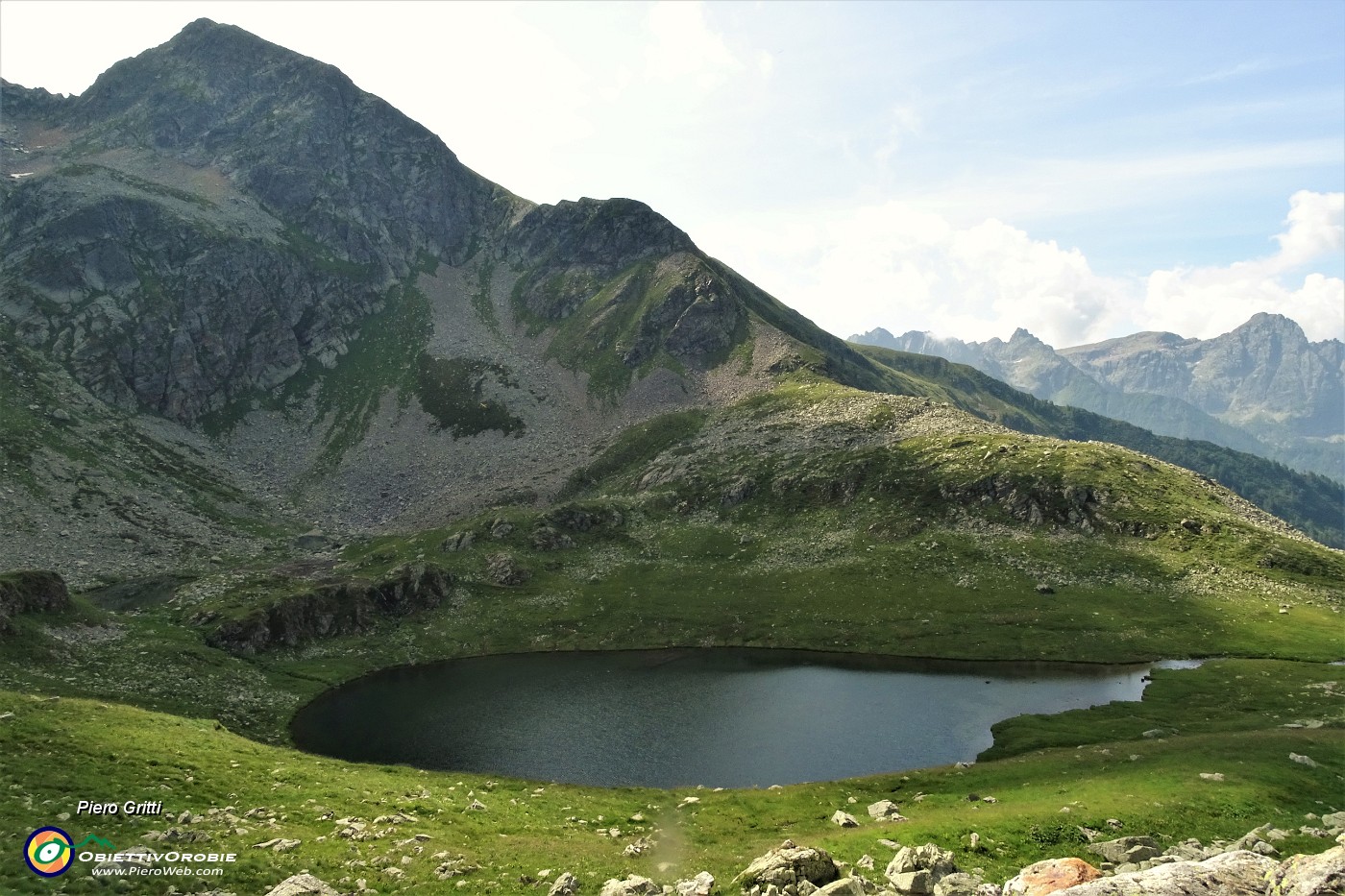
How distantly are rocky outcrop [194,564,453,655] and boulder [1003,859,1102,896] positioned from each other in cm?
9381

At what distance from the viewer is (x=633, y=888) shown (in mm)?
28516

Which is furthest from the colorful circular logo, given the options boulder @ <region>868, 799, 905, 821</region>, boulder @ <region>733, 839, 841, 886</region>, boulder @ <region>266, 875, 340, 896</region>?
boulder @ <region>868, 799, 905, 821</region>

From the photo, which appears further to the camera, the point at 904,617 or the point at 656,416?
the point at 656,416

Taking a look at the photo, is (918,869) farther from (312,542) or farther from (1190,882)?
(312,542)

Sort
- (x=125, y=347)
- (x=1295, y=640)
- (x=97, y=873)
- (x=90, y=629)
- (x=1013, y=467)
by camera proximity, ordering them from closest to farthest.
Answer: (x=97, y=873) → (x=90, y=629) → (x=1295, y=640) → (x=1013, y=467) → (x=125, y=347)

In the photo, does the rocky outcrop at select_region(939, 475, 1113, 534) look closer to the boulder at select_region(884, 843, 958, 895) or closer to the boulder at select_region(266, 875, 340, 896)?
the boulder at select_region(884, 843, 958, 895)

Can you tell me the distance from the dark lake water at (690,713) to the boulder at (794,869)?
93.1ft

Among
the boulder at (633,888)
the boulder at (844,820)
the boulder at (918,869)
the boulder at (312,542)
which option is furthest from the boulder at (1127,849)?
the boulder at (312,542)

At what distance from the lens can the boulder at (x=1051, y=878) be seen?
2358 centimetres

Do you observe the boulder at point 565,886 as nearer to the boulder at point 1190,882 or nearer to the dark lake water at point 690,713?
the boulder at point 1190,882

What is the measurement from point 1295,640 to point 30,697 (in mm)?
126431

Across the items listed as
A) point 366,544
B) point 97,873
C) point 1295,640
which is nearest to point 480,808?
point 97,873

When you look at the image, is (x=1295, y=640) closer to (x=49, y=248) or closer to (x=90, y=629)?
(x=90, y=629)

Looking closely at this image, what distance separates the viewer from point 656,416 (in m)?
193
